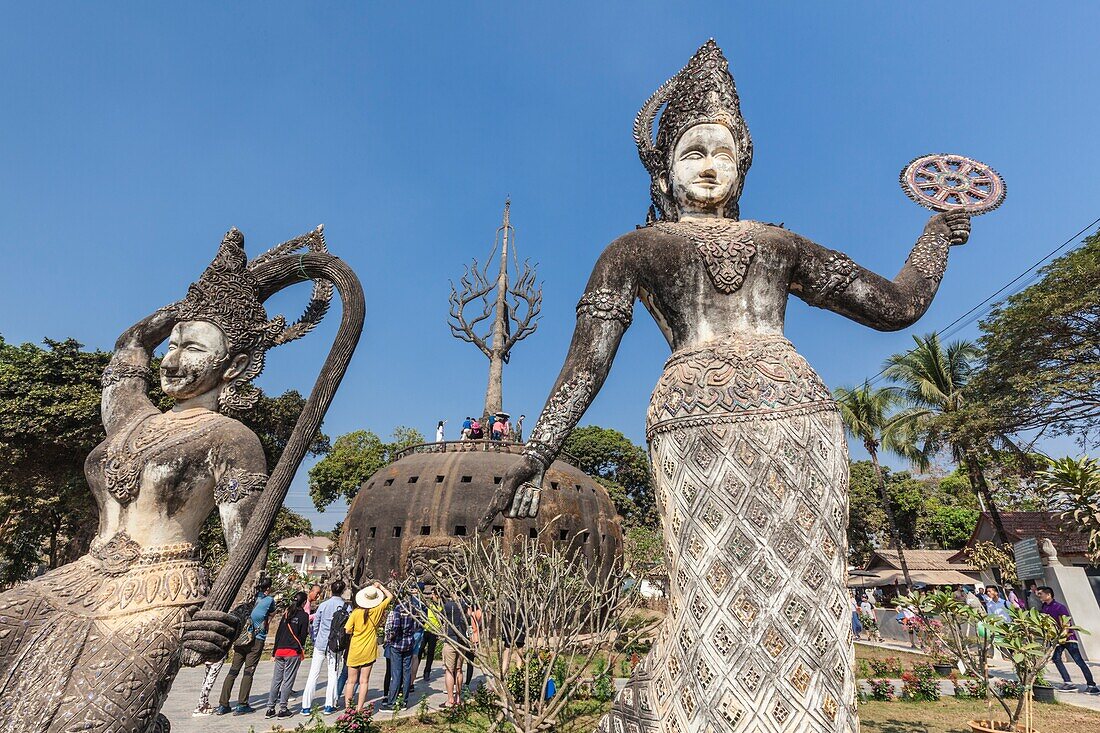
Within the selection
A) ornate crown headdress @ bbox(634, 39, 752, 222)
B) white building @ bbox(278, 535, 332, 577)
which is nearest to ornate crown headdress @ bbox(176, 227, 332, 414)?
ornate crown headdress @ bbox(634, 39, 752, 222)

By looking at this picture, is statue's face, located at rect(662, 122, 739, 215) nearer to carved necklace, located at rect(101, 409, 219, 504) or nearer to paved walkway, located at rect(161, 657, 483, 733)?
carved necklace, located at rect(101, 409, 219, 504)

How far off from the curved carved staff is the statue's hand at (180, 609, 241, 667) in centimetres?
2

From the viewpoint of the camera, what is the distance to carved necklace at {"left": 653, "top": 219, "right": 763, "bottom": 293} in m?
2.60

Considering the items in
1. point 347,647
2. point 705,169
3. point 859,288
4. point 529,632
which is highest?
point 705,169

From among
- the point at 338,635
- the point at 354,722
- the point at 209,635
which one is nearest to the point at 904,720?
the point at 354,722

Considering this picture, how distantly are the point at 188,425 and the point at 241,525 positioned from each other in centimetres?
59

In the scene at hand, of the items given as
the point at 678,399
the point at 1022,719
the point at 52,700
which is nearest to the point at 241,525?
the point at 52,700

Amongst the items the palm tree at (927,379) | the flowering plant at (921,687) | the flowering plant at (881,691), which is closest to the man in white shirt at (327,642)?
the flowering plant at (881,691)

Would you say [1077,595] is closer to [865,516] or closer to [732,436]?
[732,436]

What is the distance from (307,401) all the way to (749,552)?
2.15 m

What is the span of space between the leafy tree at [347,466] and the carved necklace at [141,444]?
38.1m

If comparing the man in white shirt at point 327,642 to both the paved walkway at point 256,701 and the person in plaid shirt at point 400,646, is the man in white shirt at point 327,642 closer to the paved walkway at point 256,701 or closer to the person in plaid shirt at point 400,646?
the paved walkway at point 256,701

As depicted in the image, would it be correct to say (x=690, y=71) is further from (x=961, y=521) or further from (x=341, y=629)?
(x=961, y=521)

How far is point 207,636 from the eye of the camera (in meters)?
2.39
